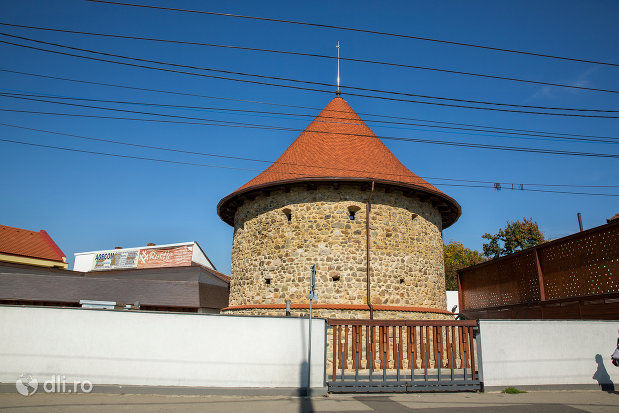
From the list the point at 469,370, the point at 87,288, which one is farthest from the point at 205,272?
the point at 469,370

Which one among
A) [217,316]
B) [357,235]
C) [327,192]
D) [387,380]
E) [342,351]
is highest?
[327,192]

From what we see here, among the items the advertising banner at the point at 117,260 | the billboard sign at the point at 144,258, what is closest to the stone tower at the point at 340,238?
the billboard sign at the point at 144,258

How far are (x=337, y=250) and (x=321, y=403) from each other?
5.90 m

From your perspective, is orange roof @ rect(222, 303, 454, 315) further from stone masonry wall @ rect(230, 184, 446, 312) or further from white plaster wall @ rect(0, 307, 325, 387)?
white plaster wall @ rect(0, 307, 325, 387)

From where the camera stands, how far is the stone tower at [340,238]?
12.5 m

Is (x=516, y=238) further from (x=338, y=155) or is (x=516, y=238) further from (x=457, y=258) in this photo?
(x=338, y=155)

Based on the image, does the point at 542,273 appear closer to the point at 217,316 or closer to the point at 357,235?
the point at 357,235

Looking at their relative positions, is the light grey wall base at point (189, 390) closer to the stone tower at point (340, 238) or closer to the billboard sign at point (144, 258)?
the stone tower at point (340, 238)

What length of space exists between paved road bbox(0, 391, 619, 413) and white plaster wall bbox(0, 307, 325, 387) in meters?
0.40

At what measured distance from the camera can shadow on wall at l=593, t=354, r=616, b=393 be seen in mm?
8913

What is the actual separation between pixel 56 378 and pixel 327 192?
8.53 m

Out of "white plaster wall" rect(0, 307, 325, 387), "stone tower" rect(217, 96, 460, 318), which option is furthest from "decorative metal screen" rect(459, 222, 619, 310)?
"white plaster wall" rect(0, 307, 325, 387)

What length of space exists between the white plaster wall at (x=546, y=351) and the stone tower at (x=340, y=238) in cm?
391

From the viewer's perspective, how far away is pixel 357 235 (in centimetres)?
1289
